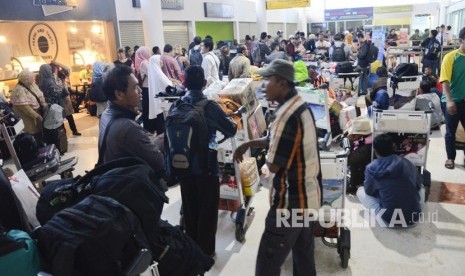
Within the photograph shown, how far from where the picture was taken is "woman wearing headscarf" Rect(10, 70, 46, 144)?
5.68 metres

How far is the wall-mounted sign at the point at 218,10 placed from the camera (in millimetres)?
14859

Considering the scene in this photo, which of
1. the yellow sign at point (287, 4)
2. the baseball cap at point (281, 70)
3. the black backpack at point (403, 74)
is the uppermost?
the yellow sign at point (287, 4)

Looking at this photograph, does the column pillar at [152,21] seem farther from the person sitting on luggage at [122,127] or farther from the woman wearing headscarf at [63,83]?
the person sitting on luggage at [122,127]

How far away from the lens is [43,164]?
412 centimetres

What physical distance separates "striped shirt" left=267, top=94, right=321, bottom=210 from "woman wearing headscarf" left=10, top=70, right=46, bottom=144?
499 cm

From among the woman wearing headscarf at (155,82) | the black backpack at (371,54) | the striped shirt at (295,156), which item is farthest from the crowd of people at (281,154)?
the black backpack at (371,54)

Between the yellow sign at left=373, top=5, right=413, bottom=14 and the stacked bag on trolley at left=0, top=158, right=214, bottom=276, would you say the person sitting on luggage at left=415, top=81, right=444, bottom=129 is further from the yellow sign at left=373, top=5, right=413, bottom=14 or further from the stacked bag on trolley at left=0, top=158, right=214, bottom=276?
the yellow sign at left=373, top=5, right=413, bottom=14

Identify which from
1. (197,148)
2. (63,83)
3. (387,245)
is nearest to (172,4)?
(63,83)

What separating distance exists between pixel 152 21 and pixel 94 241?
816 cm

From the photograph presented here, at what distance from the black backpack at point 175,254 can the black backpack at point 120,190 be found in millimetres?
180

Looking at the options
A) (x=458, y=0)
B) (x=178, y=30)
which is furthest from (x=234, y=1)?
(x=458, y=0)

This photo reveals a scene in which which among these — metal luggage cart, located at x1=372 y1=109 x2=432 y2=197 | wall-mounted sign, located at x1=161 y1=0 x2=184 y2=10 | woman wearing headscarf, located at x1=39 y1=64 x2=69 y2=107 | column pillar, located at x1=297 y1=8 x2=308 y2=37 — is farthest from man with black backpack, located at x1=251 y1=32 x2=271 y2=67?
column pillar, located at x1=297 y1=8 x2=308 y2=37

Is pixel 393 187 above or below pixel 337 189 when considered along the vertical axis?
below

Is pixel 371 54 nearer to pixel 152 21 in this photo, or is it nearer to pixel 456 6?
pixel 152 21
